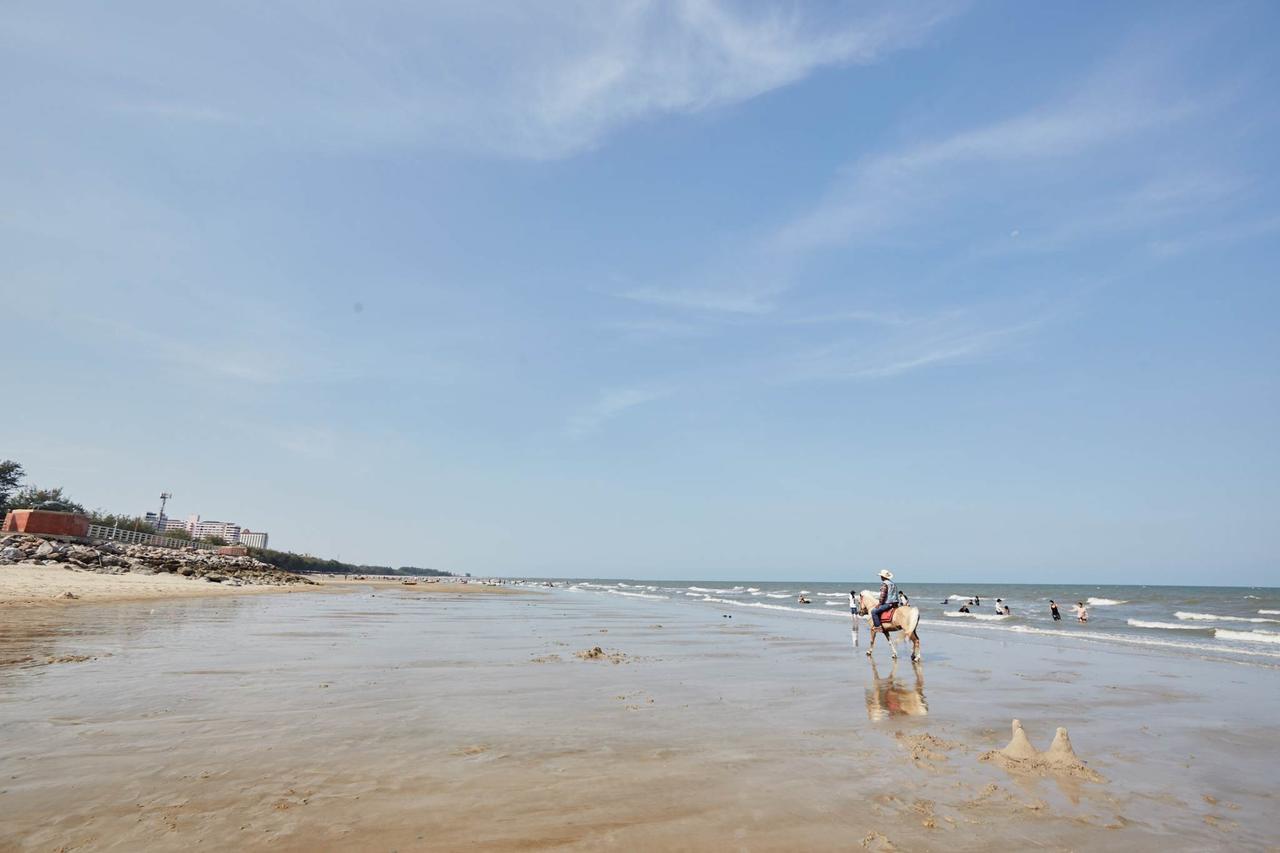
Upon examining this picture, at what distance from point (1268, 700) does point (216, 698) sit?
21.4m

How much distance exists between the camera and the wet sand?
558 cm

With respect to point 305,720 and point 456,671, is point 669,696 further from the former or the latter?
point 305,720

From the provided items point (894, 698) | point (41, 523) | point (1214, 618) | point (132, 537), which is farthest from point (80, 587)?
point (1214, 618)

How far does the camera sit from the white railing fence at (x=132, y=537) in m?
56.8

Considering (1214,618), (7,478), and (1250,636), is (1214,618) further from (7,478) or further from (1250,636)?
(7,478)

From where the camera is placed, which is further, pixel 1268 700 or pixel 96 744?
pixel 1268 700

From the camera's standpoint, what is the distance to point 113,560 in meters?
40.5

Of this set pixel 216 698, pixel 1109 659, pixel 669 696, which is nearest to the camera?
pixel 216 698

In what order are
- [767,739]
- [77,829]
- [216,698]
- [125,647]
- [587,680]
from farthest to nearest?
[125,647] → [587,680] → [216,698] → [767,739] → [77,829]

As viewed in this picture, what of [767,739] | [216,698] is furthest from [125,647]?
[767,739]

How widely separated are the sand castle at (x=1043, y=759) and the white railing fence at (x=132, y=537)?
6801cm

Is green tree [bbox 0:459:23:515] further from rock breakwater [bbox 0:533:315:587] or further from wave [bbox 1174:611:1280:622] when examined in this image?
wave [bbox 1174:611:1280:622]

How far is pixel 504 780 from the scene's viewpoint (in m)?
6.77

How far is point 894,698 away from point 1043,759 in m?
4.79
